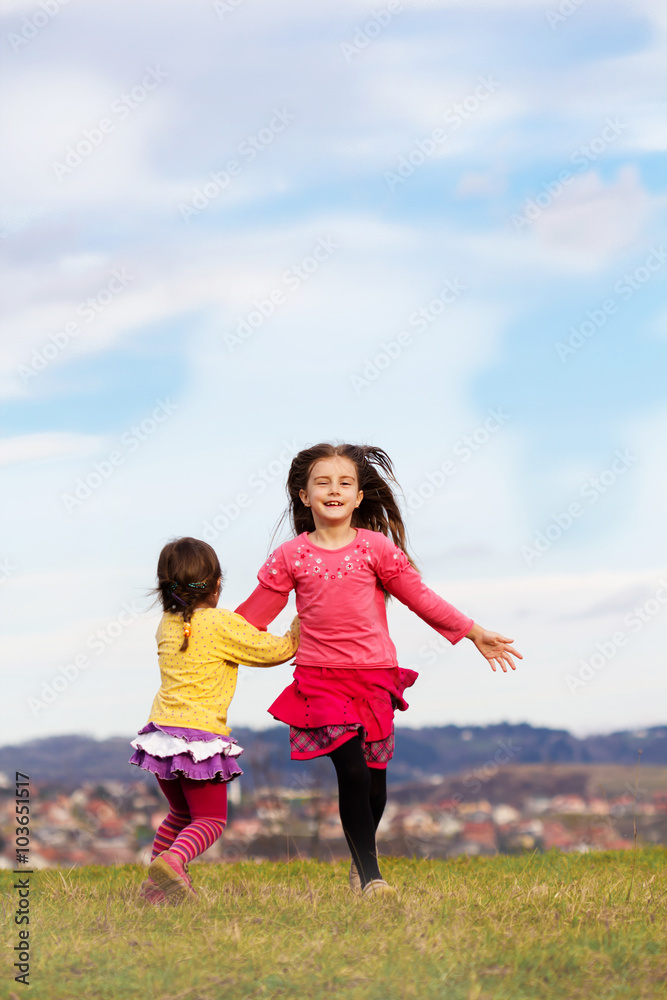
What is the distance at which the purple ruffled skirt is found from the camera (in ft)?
18.6

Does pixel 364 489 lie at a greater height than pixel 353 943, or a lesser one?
greater

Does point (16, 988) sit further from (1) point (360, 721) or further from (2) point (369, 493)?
(2) point (369, 493)

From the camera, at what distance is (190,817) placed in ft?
19.6

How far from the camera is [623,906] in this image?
525 cm

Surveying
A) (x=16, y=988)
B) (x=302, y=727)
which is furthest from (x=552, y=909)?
(x=16, y=988)

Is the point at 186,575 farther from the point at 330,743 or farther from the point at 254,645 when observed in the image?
the point at 330,743

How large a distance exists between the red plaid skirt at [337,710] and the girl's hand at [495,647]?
573mm

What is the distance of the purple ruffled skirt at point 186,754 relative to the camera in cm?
567

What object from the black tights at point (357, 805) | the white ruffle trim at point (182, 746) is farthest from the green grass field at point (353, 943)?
the white ruffle trim at point (182, 746)

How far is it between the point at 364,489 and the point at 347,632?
3.52 feet

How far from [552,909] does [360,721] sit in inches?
53.8

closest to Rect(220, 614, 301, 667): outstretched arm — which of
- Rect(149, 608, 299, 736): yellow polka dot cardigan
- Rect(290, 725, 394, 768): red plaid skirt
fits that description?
Rect(149, 608, 299, 736): yellow polka dot cardigan

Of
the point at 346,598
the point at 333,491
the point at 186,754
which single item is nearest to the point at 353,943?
the point at 186,754

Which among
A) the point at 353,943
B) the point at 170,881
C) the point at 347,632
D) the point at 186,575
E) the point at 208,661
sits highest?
the point at 186,575
